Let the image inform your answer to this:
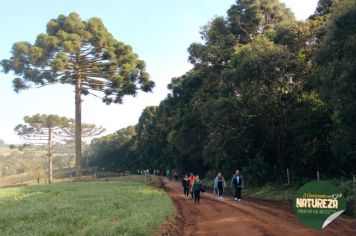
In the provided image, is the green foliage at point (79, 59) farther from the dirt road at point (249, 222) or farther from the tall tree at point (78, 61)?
the dirt road at point (249, 222)

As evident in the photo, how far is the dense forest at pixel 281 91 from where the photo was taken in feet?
67.2

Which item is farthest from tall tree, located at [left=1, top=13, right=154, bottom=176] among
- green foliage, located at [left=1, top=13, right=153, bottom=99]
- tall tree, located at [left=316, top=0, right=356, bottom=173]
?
tall tree, located at [left=316, top=0, right=356, bottom=173]

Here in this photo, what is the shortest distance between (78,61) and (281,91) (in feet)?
71.6

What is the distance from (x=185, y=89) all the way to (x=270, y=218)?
116ft

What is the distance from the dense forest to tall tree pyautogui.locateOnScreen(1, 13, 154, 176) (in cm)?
684

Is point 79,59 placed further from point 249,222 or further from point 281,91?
point 249,222

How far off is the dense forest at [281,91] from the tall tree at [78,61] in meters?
6.84

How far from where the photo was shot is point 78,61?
141ft

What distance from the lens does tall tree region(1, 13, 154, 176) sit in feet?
129

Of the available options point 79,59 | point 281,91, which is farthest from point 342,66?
point 79,59

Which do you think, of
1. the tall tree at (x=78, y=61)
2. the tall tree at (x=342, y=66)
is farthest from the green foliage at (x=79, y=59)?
the tall tree at (x=342, y=66)

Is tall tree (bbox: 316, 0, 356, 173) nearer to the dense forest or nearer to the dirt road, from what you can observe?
the dense forest

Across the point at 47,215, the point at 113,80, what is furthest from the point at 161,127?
the point at 47,215

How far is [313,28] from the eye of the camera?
28.5 m
